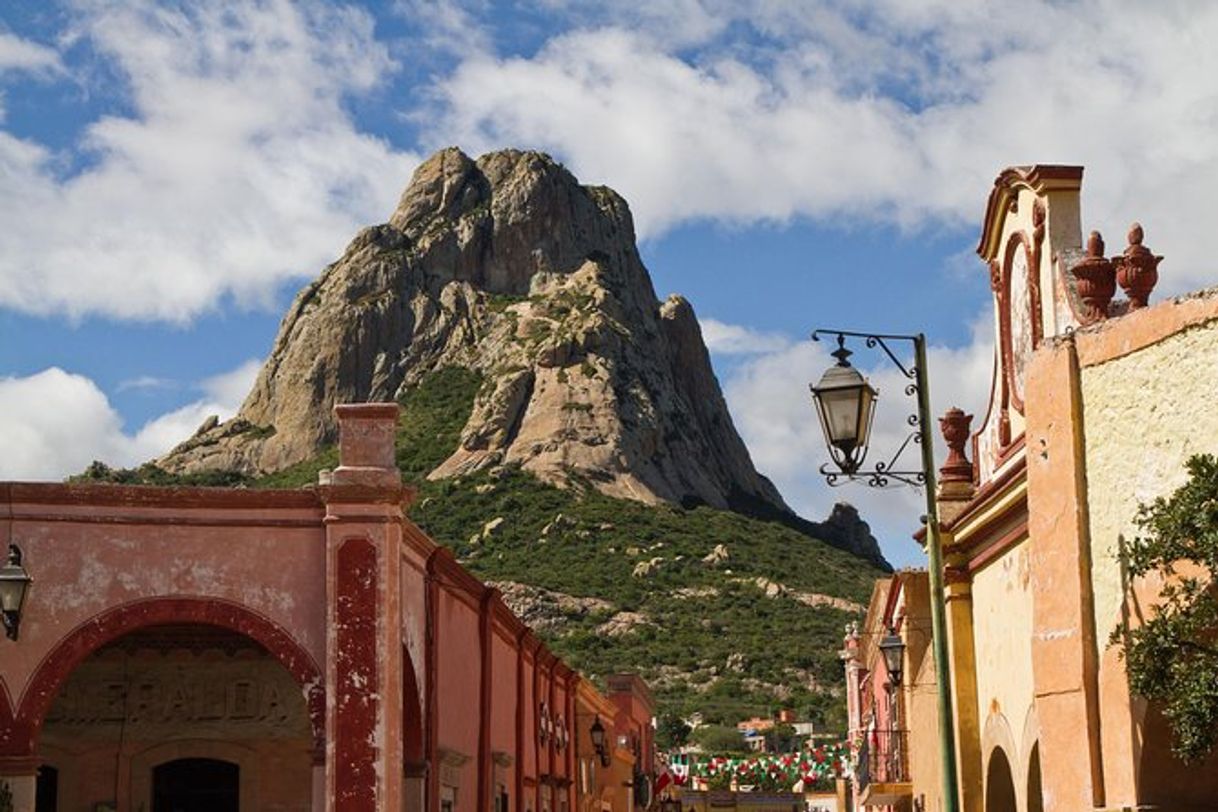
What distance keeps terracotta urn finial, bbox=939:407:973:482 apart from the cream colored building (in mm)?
2031

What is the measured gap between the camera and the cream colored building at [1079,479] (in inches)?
396

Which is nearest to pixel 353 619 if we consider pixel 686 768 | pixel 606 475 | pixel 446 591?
pixel 446 591

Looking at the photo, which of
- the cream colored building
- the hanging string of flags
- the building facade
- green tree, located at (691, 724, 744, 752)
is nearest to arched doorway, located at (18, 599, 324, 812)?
the building facade

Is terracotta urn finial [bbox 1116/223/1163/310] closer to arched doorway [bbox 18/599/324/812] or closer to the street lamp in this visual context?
the street lamp

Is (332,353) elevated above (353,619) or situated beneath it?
elevated above

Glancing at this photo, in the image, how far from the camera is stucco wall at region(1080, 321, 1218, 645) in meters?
9.77

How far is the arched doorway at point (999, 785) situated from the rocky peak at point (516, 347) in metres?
112

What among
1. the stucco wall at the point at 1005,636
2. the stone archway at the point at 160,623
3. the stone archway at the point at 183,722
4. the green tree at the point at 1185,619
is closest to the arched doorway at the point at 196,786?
the stone archway at the point at 183,722

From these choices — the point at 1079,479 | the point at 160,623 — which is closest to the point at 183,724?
the point at 160,623

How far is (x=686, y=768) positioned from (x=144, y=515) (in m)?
54.3

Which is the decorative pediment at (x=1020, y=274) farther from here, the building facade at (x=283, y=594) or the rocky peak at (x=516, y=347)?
the rocky peak at (x=516, y=347)

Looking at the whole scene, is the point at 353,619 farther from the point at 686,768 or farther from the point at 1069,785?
the point at 686,768

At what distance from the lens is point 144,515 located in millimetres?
17734

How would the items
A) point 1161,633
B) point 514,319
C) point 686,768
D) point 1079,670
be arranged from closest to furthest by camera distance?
point 1161,633
point 1079,670
point 686,768
point 514,319
